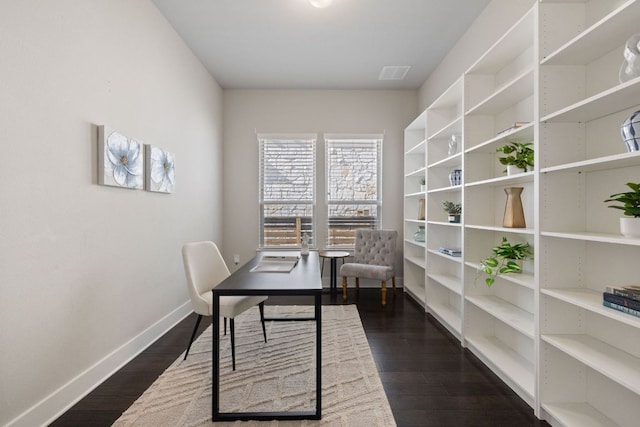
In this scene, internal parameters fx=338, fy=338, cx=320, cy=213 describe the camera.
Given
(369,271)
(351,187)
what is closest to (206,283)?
(369,271)

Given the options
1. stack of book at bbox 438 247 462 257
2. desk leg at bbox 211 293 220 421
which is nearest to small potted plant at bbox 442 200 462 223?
stack of book at bbox 438 247 462 257

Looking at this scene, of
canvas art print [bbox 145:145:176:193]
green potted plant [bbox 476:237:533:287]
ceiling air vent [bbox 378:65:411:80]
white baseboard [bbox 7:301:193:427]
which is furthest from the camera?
ceiling air vent [bbox 378:65:411:80]

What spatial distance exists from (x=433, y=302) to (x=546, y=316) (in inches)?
78.9

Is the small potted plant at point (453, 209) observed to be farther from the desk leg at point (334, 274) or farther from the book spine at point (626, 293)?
the book spine at point (626, 293)

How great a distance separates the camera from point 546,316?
1.88 metres

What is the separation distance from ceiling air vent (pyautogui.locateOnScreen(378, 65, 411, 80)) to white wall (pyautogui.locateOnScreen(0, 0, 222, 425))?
2582mm

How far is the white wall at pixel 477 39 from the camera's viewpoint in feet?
8.89

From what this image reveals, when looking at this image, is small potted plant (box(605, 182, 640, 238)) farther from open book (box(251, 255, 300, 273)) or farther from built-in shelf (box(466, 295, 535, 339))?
open book (box(251, 255, 300, 273))

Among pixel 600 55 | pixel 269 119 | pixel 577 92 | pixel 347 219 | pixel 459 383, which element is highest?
pixel 269 119

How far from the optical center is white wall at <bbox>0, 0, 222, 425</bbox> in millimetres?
1646

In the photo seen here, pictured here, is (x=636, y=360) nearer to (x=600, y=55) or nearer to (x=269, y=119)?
(x=600, y=55)

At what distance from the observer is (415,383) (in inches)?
89.1

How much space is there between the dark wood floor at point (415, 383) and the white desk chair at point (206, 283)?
1.46 ft

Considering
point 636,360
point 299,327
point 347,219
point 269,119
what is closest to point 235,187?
point 269,119
